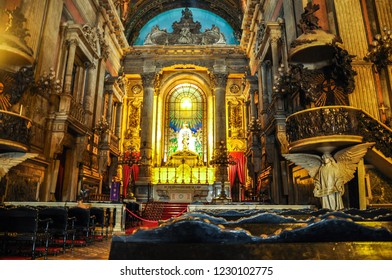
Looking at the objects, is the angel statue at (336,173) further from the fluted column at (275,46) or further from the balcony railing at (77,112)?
the balcony railing at (77,112)

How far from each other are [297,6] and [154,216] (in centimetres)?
881

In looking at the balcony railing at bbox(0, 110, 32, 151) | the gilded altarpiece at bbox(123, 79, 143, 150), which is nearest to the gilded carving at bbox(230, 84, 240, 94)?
the gilded altarpiece at bbox(123, 79, 143, 150)

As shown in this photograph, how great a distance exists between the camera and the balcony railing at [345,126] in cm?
562

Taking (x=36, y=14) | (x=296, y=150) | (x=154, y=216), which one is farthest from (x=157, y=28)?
(x=296, y=150)

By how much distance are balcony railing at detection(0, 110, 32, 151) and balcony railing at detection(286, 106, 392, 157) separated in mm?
6166

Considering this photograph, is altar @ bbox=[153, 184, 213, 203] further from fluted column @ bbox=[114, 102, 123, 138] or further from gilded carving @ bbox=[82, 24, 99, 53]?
gilded carving @ bbox=[82, 24, 99, 53]

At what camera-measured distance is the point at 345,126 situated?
18.4 ft

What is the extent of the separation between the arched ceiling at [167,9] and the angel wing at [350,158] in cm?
1445

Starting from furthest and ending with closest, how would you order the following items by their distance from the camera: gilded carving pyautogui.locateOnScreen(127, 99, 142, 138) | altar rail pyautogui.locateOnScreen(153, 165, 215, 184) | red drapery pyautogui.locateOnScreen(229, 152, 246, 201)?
1. gilded carving pyautogui.locateOnScreen(127, 99, 142, 138)
2. red drapery pyautogui.locateOnScreen(229, 152, 246, 201)
3. altar rail pyautogui.locateOnScreen(153, 165, 215, 184)

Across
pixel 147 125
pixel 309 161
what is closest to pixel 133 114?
pixel 147 125

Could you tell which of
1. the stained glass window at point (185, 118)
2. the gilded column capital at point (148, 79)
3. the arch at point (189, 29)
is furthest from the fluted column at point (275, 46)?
the gilded column capital at point (148, 79)

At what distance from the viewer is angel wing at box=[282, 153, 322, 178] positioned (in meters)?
6.47
